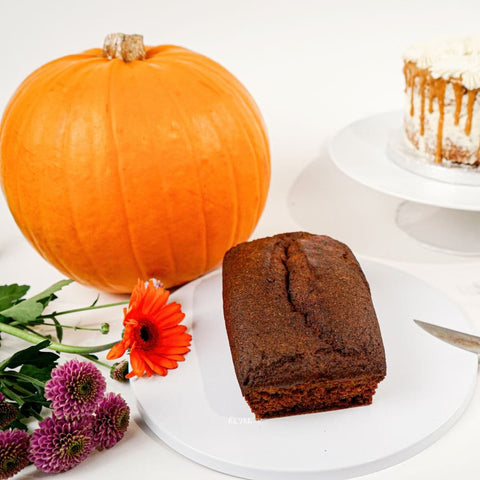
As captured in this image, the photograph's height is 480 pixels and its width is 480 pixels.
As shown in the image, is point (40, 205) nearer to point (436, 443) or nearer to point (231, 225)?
point (231, 225)

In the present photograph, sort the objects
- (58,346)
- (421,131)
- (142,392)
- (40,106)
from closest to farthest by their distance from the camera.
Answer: (142,392) < (58,346) < (40,106) < (421,131)

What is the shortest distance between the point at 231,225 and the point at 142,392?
541 millimetres

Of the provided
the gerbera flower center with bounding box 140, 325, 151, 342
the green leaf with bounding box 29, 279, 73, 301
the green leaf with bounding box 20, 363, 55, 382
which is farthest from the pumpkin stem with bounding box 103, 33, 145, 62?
the green leaf with bounding box 20, 363, 55, 382

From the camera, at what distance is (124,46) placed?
1730mm

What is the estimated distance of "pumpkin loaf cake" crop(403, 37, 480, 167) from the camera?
1914 millimetres

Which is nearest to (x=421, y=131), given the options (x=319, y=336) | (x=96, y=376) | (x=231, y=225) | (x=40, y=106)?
(x=231, y=225)

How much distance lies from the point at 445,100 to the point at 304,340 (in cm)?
97

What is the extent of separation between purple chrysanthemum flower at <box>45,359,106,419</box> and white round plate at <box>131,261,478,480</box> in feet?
0.45

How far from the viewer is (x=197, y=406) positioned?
1.40 m

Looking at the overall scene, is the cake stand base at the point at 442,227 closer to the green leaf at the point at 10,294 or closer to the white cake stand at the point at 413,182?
the white cake stand at the point at 413,182

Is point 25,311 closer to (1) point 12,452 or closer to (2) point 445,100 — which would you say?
(1) point 12,452

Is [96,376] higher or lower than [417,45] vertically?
lower

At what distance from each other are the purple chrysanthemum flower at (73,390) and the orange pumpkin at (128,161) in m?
0.46

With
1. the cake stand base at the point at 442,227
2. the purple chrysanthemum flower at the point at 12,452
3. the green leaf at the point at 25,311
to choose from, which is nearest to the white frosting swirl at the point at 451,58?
the cake stand base at the point at 442,227
